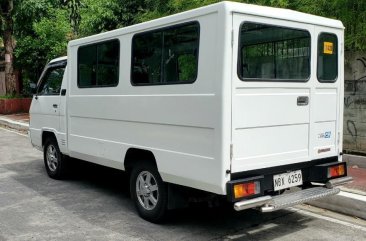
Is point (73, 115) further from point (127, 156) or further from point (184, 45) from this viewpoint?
point (184, 45)

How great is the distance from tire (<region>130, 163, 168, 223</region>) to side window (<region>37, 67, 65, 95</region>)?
8.41 feet

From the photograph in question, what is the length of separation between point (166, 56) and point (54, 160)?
11.9ft

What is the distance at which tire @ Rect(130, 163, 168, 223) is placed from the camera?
5023 mm

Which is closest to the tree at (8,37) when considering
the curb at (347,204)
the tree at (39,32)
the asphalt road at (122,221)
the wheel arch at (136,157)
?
the tree at (39,32)

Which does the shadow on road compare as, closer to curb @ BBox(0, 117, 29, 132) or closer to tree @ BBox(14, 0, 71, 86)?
curb @ BBox(0, 117, 29, 132)

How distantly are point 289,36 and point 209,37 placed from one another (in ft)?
3.35

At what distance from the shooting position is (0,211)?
5746 millimetres

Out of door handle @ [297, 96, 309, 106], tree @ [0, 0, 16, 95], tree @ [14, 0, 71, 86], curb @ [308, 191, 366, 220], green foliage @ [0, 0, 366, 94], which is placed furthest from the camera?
tree @ [0, 0, 16, 95]

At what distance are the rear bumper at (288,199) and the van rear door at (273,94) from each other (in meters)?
0.33

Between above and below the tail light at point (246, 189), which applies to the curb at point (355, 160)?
below

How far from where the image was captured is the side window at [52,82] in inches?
285

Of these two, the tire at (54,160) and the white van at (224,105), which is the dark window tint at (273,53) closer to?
the white van at (224,105)

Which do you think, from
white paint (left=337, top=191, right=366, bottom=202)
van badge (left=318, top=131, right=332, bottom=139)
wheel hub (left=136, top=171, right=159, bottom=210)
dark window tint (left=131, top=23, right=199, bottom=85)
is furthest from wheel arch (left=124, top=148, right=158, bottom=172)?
white paint (left=337, top=191, right=366, bottom=202)

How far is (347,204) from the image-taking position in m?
5.52
